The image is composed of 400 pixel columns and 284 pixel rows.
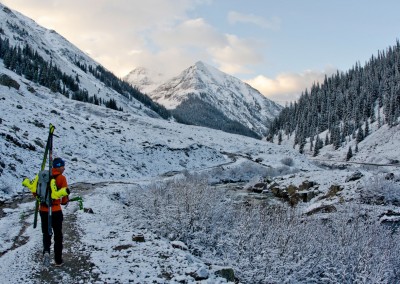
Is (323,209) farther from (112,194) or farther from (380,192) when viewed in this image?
(112,194)

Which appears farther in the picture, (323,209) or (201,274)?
(323,209)

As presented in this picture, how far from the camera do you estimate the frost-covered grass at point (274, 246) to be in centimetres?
1143

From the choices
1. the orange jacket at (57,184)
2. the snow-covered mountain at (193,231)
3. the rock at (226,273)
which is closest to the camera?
the orange jacket at (57,184)

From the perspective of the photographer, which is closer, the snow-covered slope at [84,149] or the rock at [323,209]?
the rock at [323,209]

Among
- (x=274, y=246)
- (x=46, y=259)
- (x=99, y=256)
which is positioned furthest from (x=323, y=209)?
(x=46, y=259)

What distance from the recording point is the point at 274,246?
1247 cm

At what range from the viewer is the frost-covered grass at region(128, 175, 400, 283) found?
11.4 meters

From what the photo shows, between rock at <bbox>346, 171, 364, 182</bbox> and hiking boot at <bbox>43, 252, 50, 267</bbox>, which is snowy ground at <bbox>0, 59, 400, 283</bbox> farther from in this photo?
rock at <bbox>346, 171, 364, 182</bbox>

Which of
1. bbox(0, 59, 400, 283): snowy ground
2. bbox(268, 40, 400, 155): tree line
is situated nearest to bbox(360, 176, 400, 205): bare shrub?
bbox(0, 59, 400, 283): snowy ground

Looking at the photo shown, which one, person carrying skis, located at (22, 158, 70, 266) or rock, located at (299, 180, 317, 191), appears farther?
rock, located at (299, 180, 317, 191)

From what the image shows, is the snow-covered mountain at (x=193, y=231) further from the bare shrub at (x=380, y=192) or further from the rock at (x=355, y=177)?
the rock at (x=355, y=177)

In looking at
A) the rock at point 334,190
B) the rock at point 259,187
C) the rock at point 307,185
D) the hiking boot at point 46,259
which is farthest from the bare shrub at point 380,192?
the hiking boot at point 46,259

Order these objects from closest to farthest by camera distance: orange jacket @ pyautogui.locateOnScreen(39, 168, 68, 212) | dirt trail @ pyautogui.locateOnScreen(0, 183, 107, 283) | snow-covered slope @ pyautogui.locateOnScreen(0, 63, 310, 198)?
dirt trail @ pyautogui.locateOnScreen(0, 183, 107, 283) → orange jacket @ pyautogui.locateOnScreen(39, 168, 68, 212) → snow-covered slope @ pyautogui.locateOnScreen(0, 63, 310, 198)

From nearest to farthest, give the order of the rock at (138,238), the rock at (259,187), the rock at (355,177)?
the rock at (138,238) → the rock at (355,177) → the rock at (259,187)
